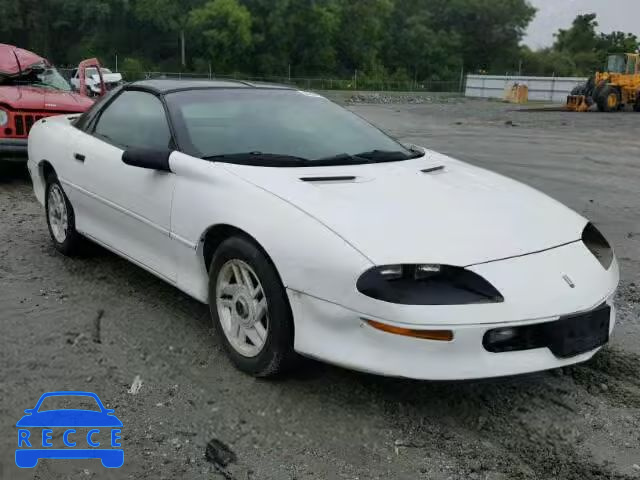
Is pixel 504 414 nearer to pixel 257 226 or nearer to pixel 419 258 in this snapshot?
pixel 419 258

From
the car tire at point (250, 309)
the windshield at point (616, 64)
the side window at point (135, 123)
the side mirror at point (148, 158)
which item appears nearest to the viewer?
the car tire at point (250, 309)

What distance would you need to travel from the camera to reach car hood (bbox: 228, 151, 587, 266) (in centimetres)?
286

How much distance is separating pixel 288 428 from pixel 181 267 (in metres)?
1.19

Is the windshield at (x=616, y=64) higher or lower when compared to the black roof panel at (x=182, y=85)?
higher

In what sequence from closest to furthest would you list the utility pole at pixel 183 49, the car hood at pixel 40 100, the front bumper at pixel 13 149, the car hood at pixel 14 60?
the front bumper at pixel 13 149, the car hood at pixel 40 100, the car hood at pixel 14 60, the utility pole at pixel 183 49

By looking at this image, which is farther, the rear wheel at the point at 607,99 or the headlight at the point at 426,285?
the rear wheel at the point at 607,99

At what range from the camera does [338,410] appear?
308 cm

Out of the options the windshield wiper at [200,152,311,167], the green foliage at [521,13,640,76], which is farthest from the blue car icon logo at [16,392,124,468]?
the green foliage at [521,13,640,76]

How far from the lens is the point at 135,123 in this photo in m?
4.43

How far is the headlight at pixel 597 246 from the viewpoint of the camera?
3324 millimetres

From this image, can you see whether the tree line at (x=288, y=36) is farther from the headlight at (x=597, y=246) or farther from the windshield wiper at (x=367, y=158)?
the headlight at (x=597, y=246)

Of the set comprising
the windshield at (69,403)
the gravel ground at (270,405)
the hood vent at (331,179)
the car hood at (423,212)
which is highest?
the hood vent at (331,179)

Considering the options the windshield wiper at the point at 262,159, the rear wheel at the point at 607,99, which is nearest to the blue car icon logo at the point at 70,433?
the windshield wiper at the point at 262,159

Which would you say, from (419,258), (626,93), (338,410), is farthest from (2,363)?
(626,93)
